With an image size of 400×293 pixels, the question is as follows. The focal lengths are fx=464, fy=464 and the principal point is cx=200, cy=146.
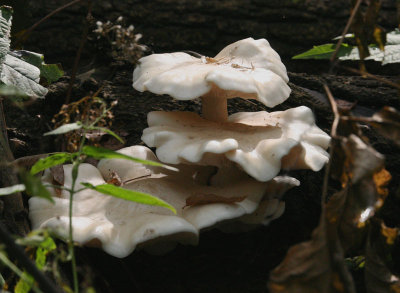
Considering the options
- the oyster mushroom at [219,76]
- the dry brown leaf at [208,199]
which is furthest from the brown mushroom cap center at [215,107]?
the dry brown leaf at [208,199]

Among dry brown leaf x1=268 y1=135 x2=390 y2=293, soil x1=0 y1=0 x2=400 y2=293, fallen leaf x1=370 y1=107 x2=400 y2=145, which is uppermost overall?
fallen leaf x1=370 y1=107 x2=400 y2=145

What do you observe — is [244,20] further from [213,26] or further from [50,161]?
[50,161]

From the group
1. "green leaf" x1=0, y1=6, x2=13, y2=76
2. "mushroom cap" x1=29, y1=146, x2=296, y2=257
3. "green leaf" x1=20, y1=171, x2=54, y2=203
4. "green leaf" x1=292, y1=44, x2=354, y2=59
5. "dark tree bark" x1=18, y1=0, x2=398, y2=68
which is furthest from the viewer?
"dark tree bark" x1=18, y1=0, x2=398, y2=68

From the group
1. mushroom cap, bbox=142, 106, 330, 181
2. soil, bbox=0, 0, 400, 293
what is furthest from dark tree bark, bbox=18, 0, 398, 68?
mushroom cap, bbox=142, 106, 330, 181

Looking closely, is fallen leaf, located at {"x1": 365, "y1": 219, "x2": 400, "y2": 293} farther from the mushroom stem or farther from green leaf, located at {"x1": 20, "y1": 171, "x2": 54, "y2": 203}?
green leaf, located at {"x1": 20, "y1": 171, "x2": 54, "y2": 203}

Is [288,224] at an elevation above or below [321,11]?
below

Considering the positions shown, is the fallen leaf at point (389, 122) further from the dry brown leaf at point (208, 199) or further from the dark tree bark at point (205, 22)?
the dark tree bark at point (205, 22)

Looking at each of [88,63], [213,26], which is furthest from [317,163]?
[213,26]
